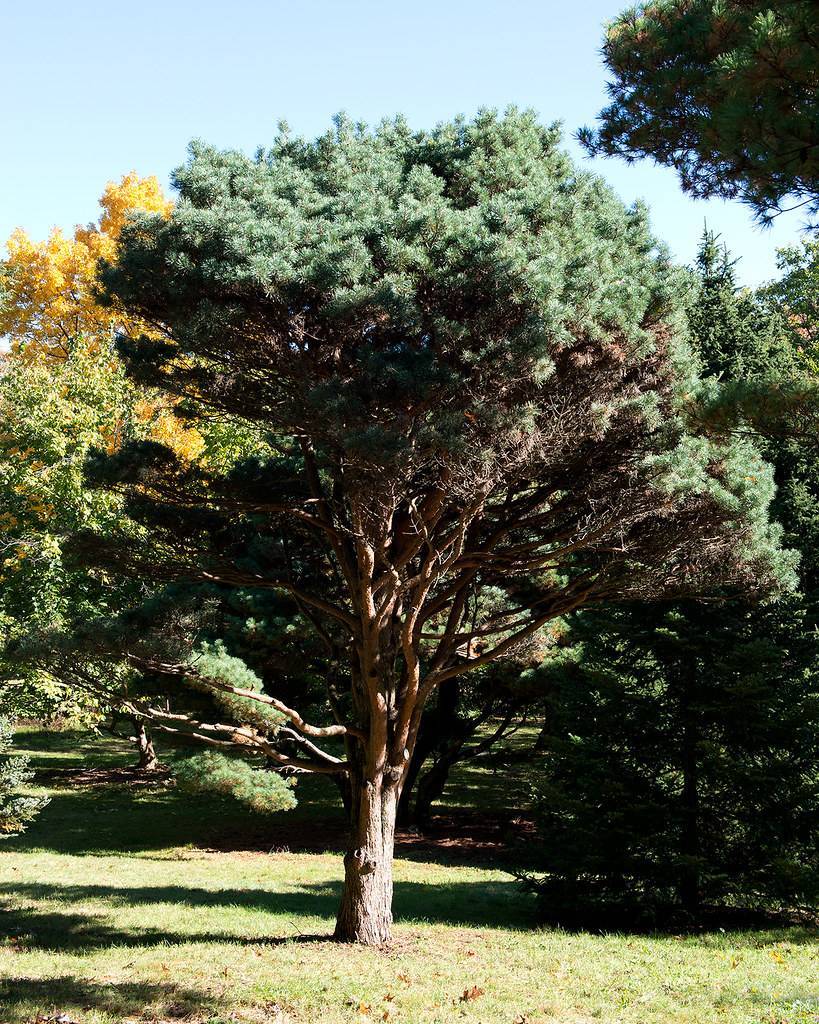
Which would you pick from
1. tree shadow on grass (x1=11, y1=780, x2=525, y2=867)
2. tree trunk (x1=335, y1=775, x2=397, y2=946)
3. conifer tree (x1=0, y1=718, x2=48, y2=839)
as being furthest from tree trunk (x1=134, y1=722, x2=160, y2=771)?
tree trunk (x1=335, y1=775, x2=397, y2=946)

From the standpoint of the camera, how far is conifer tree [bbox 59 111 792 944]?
21.3 ft

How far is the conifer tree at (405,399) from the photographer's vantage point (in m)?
6.48

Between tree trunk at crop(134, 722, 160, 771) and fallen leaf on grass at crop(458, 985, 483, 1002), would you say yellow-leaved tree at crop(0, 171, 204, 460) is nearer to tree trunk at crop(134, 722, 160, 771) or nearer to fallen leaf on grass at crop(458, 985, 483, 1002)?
tree trunk at crop(134, 722, 160, 771)

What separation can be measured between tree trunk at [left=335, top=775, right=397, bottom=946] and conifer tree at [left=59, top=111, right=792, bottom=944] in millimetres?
22

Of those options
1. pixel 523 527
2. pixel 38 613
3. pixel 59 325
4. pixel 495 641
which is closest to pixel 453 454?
pixel 523 527

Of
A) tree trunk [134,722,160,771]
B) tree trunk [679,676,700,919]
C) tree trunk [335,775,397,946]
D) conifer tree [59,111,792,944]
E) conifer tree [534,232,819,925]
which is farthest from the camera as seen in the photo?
tree trunk [134,722,160,771]

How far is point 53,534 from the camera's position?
46.2 feet

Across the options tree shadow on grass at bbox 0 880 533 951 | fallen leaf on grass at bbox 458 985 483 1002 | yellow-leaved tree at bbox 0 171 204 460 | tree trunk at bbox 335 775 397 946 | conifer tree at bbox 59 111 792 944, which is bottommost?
tree shadow on grass at bbox 0 880 533 951

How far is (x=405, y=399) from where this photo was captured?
21.9 feet

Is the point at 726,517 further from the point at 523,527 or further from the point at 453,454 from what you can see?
the point at 453,454

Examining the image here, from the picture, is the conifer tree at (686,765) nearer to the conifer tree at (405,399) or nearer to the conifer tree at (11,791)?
the conifer tree at (405,399)

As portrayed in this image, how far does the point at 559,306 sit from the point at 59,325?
66.3ft

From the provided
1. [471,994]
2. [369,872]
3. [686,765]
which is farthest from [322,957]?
[686,765]

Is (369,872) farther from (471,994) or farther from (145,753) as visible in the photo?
(145,753)
